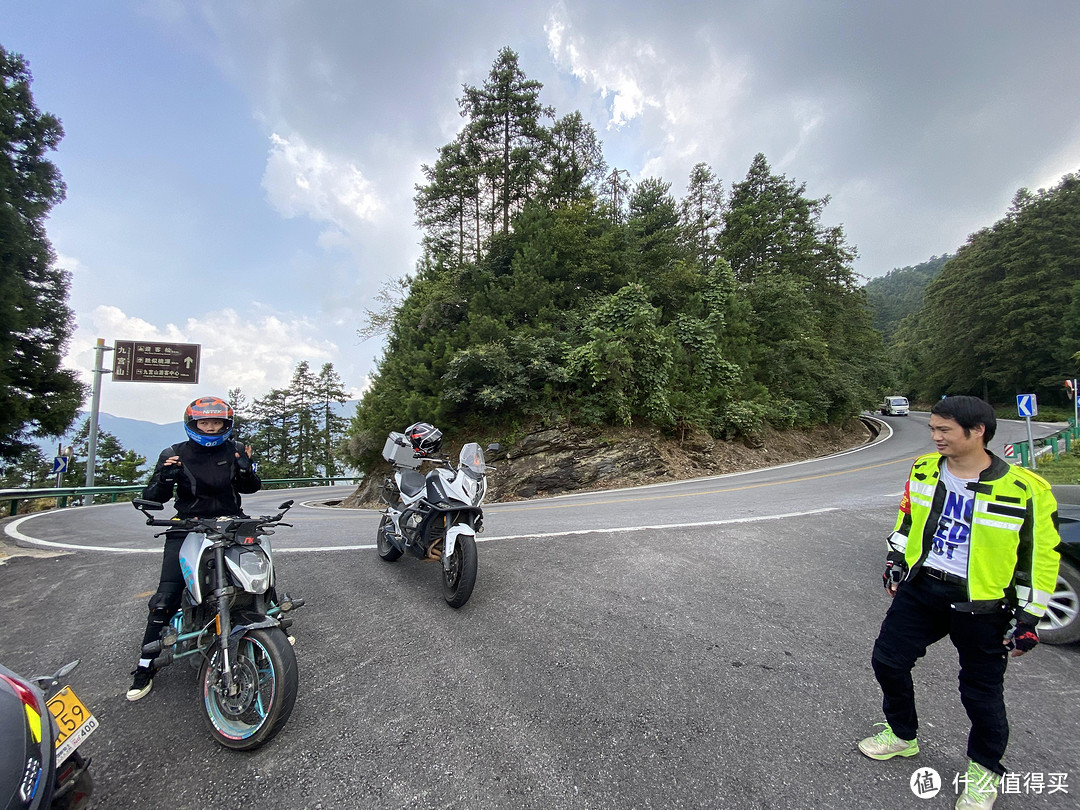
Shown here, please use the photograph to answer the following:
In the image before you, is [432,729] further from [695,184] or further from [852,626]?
[695,184]

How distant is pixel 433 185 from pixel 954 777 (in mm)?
23277

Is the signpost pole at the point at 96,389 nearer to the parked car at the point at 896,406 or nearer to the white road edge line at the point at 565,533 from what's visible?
the white road edge line at the point at 565,533

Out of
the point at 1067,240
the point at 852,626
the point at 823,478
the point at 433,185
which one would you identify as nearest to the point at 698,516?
the point at 852,626

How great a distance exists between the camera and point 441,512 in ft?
13.3

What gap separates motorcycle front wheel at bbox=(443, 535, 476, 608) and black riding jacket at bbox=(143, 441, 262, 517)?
1.56 meters

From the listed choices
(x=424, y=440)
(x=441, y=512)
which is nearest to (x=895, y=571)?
(x=441, y=512)

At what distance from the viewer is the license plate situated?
1573mm

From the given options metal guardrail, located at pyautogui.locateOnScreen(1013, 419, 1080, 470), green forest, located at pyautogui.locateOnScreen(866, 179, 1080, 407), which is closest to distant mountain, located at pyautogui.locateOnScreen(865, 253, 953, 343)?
green forest, located at pyautogui.locateOnScreen(866, 179, 1080, 407)

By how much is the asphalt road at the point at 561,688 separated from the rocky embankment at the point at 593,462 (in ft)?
29.7

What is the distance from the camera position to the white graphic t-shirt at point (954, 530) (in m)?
2.07

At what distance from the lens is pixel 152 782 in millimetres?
1975

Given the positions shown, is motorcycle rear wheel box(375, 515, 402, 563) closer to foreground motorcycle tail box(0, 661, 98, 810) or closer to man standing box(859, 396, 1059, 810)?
foreground motorcycle tail box(0, 661, 98, 810)

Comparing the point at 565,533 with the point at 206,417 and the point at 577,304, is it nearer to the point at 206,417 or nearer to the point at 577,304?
the point at 206,417

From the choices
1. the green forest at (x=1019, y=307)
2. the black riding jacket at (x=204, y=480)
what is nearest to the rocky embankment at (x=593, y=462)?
the black riding jacket at (x=204, y=480)
